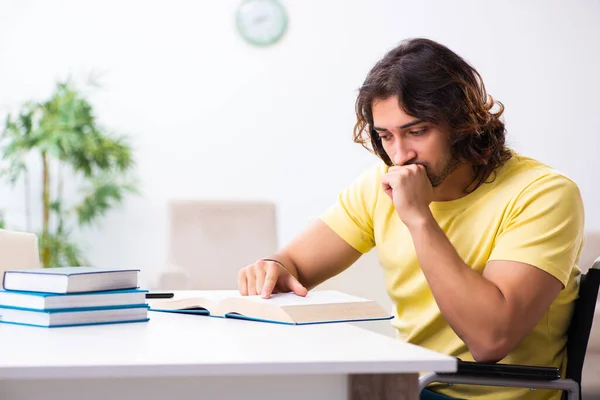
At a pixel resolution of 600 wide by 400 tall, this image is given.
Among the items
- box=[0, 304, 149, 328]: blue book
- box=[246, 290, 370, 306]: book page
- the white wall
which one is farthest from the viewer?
the white wall

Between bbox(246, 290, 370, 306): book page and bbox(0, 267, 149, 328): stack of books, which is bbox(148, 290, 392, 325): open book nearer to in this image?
bbox(246, 290, 370, 306): book page

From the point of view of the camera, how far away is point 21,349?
2.97 feet

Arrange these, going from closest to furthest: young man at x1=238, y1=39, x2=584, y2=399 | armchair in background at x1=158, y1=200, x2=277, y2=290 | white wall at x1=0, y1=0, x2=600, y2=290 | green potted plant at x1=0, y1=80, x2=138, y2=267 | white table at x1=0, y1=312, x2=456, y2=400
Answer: white table at x1=0, y1=312, x2=456, y2=400 → young man at x1=238, y1=39, x2=584, y2=399 → armchair in background at x1=158, y1=200, x2=277, y2=290 → green potted plant at x1=0, y1=80, x2=138, y2=267 → white wall at x1=0, y1=0, x2=600, y2=290

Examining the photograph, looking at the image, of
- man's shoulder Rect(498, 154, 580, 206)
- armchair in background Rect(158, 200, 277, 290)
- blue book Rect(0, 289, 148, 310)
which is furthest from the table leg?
armchair in background Rect(158, 200, 277, 290)

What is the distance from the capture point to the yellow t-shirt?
4.57 feet

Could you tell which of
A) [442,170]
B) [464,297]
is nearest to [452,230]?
[442,170]

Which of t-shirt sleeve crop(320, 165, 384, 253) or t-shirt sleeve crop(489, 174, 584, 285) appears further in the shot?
t-shirt sleeve crop(320, 165, 384, 253)

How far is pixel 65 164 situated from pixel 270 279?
3154 mm

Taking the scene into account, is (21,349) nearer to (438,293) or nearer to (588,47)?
(438,293)

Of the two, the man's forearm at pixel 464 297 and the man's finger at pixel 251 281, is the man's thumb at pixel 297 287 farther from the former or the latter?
the man's forearm at pixel 464 297

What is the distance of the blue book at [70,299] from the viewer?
3.73 feet

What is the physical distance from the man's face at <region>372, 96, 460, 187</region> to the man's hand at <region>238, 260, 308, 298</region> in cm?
33

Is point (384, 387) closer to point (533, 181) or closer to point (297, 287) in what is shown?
point (297, 287)

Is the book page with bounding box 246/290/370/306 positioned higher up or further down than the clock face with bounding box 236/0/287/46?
further down
